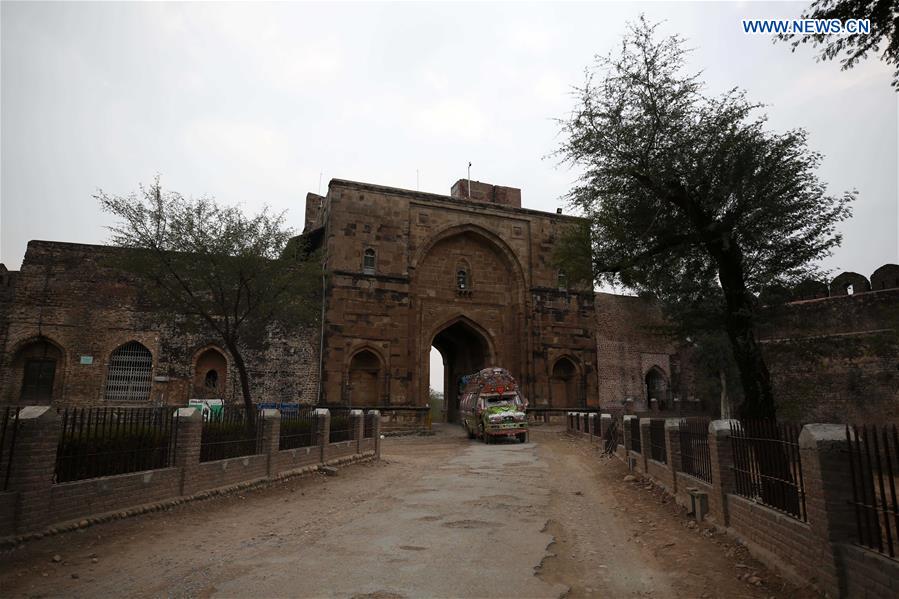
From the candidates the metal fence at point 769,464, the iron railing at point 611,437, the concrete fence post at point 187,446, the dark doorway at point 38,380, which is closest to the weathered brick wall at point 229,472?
the concrete fence post at point 187,446

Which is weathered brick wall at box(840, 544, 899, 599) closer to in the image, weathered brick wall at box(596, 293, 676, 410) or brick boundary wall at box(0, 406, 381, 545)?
brick boundary wall at box(0, 406, 381, 545)

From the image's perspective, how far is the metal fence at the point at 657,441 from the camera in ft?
30.8

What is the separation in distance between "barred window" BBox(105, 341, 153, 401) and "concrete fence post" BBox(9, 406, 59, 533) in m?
15.9

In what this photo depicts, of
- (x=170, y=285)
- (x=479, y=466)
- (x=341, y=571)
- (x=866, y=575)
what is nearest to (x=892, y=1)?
(x=866, y=575)

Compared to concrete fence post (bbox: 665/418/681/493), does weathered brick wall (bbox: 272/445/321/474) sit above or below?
below

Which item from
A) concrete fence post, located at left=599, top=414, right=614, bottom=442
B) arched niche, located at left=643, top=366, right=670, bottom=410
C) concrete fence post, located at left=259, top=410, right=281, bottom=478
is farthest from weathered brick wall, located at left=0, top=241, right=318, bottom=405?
arched niche, located at left=643, top=366, right=670, bottom=410

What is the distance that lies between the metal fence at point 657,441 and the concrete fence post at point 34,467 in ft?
27.8

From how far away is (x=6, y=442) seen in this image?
18.2ft

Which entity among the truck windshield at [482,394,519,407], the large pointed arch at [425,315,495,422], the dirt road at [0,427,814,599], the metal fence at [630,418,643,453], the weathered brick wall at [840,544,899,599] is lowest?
the dirt road at [0,427,814,599]

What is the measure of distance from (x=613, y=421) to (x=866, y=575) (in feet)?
40.1

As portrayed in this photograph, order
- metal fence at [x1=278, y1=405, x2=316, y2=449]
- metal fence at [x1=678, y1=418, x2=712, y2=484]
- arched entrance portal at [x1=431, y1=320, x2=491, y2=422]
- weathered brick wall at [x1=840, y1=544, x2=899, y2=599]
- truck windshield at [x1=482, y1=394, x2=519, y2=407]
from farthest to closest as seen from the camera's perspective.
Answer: arched entrance portal at [x1=431, y1=320, x2=491, y2=422] → truck windshield at [x1=482, y1=394, x2=519, y2=407] → metal fence at [x1=278, y1=405, x2=316, y2=449] → metal fence at [x1=678, y1=418, x2=712, y2=484] → weathered brick wall at [x1=840, y1=544, x2=899, y2=599]

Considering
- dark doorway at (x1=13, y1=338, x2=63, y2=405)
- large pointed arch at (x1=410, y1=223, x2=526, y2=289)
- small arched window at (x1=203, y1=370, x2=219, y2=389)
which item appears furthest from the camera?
large pointed arch at (x1=410, y1=223, x2=526, y2=289)

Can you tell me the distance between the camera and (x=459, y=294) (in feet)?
85.8

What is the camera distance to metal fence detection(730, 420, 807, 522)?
4.78 meters
